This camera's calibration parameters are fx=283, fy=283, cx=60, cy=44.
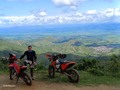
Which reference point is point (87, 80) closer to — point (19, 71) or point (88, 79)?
point (88, 79)

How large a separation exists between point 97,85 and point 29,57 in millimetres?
3366

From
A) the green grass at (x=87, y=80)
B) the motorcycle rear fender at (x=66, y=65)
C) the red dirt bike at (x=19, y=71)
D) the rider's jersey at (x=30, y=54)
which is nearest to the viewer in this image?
the red dirt bike at (x=19, y=71)

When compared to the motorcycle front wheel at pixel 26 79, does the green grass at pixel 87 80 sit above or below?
below

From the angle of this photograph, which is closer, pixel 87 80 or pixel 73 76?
pixel 73 76

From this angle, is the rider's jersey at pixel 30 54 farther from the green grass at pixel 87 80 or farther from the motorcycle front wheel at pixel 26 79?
the green grass at pixel 87 80

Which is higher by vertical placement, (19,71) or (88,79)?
(19,71)

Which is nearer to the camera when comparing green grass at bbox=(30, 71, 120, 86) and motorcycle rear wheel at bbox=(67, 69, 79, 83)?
motorcycle rear wheel at bbox=(67, 69, 79, 83)

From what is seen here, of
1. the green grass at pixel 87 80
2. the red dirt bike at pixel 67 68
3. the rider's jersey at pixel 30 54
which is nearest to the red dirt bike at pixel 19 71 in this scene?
the rider's jersey at pixel 30 54

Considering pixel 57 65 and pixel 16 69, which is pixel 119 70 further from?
pixel 16 69

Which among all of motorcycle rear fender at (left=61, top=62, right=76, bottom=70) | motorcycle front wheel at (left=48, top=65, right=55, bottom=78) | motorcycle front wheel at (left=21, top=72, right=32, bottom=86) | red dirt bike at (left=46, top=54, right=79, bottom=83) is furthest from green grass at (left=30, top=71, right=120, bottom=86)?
motorcycle front wheel at (left=21, top=72, right=32, bottom=86)

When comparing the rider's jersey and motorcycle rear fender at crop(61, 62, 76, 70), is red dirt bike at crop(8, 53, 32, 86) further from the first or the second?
motorcycle rear fender at crop(61, 62, 76, 70)

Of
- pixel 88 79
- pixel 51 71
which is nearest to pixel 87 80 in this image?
pixel 88 79

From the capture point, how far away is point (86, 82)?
1306cm

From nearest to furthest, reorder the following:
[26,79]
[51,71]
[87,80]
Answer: [26,79], [87,80], [51,71]
